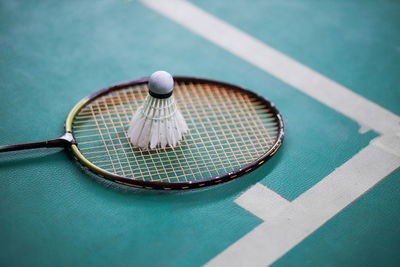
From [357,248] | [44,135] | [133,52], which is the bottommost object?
[357,248]

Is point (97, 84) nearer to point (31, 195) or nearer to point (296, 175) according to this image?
point (31, 195)

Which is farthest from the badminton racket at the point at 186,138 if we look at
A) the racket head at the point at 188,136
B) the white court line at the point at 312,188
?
the white court line at the point at 312,188

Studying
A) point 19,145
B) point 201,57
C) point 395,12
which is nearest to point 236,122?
point 201,57

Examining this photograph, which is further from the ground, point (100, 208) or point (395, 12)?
point (395, 12)

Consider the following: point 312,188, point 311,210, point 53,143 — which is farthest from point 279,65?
point 53,143

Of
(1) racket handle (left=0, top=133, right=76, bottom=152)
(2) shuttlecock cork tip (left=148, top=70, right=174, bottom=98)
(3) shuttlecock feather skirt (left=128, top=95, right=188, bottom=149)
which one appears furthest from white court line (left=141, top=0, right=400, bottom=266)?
(1) racket handle (left=0, top=133, right=76, bottom=152)

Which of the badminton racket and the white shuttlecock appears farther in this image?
the badminton racket

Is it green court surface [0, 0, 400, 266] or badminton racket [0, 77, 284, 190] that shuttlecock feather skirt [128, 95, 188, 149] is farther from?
green court surface [0, 0, 400, 266]

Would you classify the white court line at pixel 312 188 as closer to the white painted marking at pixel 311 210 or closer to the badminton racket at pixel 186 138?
the white painted marking at pixel 311 210
